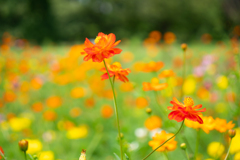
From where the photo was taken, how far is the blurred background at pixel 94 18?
35.6 ft

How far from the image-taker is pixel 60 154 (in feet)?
3.90

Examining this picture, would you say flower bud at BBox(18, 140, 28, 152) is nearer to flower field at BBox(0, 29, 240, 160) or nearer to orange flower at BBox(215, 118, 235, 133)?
flower field at BBox(0, 29, 240, 160)

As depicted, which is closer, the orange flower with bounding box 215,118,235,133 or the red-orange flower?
the red-orange flower

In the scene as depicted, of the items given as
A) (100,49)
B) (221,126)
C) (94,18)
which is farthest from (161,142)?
(94,18)

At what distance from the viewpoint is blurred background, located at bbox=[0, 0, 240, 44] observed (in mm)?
10859

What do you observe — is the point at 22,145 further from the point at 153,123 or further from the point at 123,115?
the point at 123,115

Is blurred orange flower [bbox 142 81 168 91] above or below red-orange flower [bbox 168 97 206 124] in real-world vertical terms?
above

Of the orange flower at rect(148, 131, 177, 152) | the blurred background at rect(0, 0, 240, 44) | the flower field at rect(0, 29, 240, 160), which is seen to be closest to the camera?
the orange flower at rect(148, 131, 177, 152)

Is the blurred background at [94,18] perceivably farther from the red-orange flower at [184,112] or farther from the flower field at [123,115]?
the red-orange flower at [184,112]

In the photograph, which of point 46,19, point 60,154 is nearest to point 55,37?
point 46,19

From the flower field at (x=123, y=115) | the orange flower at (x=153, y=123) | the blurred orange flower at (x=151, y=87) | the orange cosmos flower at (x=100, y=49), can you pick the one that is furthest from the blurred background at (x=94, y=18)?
the orange cosmos flower at (x=100, y=49)

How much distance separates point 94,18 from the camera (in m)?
15.2

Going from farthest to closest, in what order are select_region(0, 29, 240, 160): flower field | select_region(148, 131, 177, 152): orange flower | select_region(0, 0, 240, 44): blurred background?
select_region(0, 0, 240, 44): blurred background → select_region(0, 29, 240, 160): flower field → select_region(148, 131, 177, 152): orange flower

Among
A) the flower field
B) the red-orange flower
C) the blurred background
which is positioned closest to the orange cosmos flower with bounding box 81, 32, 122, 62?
the flower field
